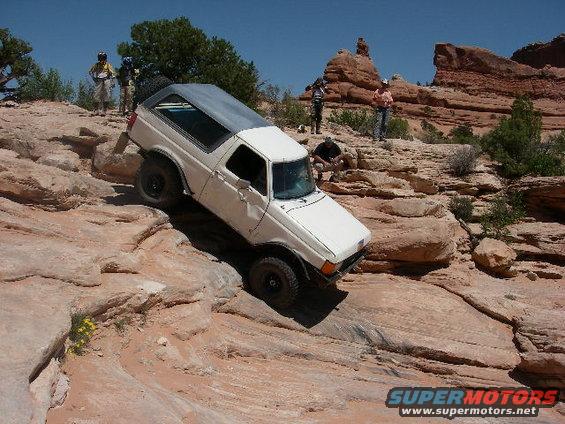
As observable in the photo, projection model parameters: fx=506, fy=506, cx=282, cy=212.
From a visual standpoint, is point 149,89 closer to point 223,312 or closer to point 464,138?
point 223,312

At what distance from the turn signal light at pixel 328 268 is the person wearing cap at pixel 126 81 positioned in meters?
8.41

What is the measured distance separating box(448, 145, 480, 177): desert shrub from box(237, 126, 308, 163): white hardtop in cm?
627

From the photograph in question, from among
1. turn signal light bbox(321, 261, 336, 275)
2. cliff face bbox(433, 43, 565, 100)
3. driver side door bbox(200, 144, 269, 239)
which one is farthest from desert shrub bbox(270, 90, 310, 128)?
cliff face bbox(433, 43, 565, 100)

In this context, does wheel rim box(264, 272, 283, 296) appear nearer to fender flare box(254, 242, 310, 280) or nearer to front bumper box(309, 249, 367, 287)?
fender flare box(254, 242, 310, 280)

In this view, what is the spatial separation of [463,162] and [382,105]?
2.83 metres

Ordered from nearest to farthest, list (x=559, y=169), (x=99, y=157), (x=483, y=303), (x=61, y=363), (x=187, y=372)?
1. (x=61, y=363)
2. (x=187, y=372)
3. (x=483, y=303)
4. (x=99, y=157)
5. (x=559, y=169)

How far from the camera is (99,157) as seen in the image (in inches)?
390

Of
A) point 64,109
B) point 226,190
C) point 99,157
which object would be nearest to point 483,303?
point 226,190

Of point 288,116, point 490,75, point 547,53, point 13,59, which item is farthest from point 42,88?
point 547,53

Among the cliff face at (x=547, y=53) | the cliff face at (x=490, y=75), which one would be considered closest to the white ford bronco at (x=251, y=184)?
the cliff face at (x=490, y=75)

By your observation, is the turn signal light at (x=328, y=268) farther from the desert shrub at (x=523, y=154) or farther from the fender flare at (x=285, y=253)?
the desert shrub at (x=523, y=154)

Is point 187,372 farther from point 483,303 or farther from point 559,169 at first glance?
point 559,169

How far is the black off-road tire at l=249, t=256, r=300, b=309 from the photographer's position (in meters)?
7.15

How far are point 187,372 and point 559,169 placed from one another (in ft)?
39.3
